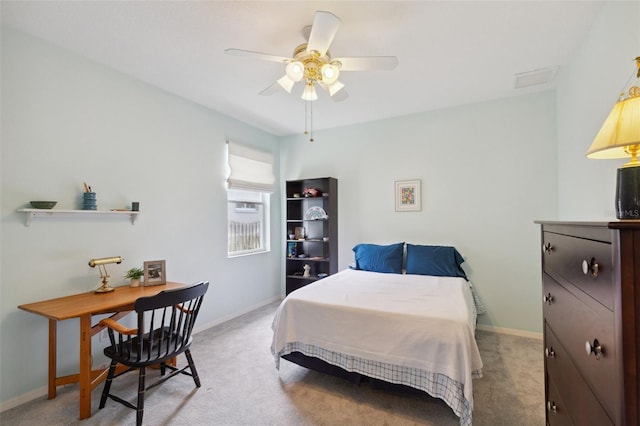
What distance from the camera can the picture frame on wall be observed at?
387 centimetres

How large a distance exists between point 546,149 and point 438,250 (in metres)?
1.59

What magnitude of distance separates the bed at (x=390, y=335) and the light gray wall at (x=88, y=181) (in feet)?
5.35

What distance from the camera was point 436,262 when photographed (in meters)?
3.45

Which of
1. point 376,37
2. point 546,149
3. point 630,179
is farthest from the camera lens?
point 546,149

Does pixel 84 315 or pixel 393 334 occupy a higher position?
pixel 84 315

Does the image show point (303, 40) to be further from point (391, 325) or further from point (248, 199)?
point (248, 199)

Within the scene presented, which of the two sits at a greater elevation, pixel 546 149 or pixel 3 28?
pixel 3 28

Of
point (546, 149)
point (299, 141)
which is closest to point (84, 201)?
point (299, 141)

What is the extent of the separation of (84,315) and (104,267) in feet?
2.36

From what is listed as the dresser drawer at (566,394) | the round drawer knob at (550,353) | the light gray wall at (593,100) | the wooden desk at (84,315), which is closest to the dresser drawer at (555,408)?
the dresser drawer at (566,394)

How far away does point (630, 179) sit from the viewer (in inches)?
37.4

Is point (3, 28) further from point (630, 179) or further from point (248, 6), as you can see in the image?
point (630, 179)

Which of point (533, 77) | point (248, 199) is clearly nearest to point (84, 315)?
point (248, 199)

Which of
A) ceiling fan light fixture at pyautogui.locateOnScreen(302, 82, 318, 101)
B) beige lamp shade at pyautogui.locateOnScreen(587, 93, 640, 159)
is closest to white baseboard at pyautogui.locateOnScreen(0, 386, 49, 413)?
ceiling fan light fixture at pyautogui.locateOnScreen(302, 82, 318, 101)
